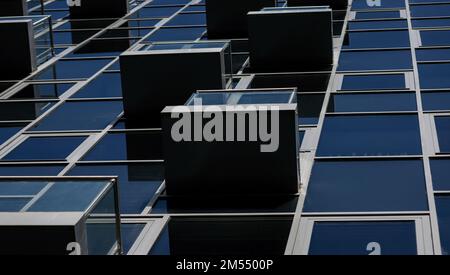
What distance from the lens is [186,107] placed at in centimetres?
1725

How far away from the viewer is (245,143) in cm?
1666

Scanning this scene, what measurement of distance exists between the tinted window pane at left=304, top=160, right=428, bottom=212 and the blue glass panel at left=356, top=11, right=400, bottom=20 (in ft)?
46.6

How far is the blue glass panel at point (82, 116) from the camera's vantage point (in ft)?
73.4

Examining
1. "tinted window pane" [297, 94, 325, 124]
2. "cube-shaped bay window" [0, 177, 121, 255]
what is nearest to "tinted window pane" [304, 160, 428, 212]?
"tinted window pane" [297, 94, 325, 124]

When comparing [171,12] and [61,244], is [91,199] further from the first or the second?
[171,12]

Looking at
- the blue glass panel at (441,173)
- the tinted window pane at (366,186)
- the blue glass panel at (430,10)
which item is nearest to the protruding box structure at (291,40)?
the blue glass panel at (430,10)

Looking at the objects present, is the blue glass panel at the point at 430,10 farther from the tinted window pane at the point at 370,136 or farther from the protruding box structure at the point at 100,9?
the tinted window pane at the point at 370,136

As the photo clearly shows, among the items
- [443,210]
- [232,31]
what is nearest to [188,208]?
[443,210]

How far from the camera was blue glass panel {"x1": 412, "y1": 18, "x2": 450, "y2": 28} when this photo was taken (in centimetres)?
3034

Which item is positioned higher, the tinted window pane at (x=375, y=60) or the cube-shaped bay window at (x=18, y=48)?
the cube-shaped bay window at (x=18, y=48)

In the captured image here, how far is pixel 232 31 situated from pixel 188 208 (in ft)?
50.0

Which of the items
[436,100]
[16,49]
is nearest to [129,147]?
[436,100]

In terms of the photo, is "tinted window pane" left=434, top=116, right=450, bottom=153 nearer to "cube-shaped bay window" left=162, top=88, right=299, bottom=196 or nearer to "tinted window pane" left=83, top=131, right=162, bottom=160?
"cube-shaped bay window" left=162, top=88, right=299, bottom=196

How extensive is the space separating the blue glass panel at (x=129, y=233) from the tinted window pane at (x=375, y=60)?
11.1 meters
